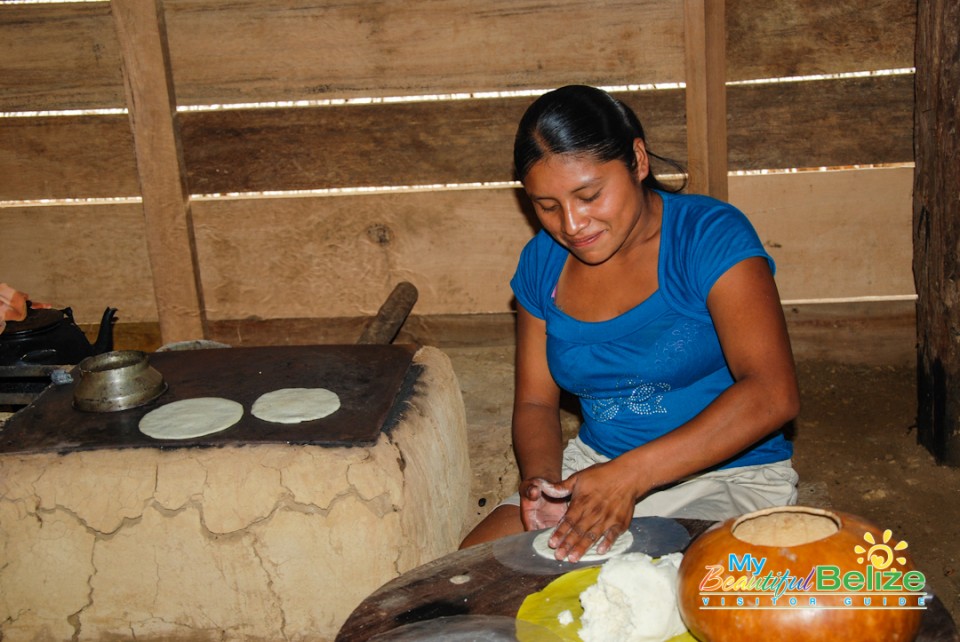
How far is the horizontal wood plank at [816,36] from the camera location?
11.2ft

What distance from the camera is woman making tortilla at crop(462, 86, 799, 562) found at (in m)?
1.73

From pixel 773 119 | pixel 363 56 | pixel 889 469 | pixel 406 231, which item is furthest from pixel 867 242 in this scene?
pixel 363 56

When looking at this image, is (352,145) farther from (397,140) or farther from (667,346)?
(667,346)

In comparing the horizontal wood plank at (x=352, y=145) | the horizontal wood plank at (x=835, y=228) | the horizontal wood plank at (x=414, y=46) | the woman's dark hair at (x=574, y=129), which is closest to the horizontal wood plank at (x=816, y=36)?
the horizontal wood plank at (x=414, y=46)

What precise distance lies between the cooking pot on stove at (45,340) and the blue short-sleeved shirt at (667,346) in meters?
1.73

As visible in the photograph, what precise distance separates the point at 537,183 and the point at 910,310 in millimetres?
2483

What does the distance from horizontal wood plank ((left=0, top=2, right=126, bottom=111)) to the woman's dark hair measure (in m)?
2.60

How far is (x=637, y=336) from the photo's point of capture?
1979 mm

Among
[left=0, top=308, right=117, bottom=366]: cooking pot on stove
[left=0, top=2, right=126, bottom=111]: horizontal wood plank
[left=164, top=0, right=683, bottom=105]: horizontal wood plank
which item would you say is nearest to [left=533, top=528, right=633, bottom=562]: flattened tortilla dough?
[left=0, top=308, right=117, bottom=366]: cooking pot on stove

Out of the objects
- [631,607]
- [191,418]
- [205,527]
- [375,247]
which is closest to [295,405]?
[191,418]

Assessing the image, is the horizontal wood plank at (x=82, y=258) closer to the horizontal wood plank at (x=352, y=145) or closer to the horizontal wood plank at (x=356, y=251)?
the horizontal wood plank at (x=356, y=251)

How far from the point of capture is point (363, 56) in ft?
11.9

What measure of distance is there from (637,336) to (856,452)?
1749 mm

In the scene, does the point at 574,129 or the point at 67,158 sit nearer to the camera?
the point at 574,129
